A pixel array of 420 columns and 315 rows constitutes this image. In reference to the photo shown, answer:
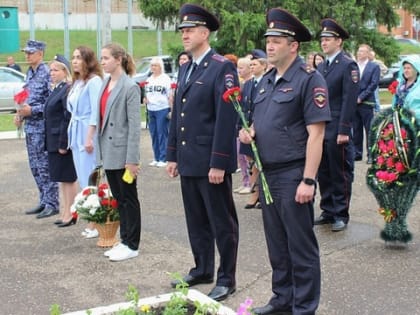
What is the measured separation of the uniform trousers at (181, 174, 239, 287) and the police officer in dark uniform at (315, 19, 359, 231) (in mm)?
2009

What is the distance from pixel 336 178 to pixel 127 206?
7.31 feet

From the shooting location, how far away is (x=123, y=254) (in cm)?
582

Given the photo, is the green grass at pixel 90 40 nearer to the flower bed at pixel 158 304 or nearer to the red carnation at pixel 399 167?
the red carnation at pixel 399 167

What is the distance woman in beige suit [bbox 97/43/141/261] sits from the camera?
5.64m

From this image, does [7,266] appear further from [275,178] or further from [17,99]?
[275,178]

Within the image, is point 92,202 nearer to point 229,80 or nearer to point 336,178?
point 229,80

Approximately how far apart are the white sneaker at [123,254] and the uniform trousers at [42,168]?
6.73 ft

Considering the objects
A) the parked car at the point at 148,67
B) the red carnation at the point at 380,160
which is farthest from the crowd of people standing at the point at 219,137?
the parked car at the point at 148,67

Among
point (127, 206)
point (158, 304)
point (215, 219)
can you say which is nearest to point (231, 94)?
point (215, 219)

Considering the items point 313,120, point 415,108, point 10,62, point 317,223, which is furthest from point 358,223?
point 10,62

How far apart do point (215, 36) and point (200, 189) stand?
1587cm

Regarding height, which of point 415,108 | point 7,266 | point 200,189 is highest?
point 415,108

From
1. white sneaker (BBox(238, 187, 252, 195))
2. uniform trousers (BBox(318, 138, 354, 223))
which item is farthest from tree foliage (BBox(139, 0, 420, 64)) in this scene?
uniform trousers (BBox(318, 138, 354, 223))

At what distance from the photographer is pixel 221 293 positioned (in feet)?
A: 15.4
